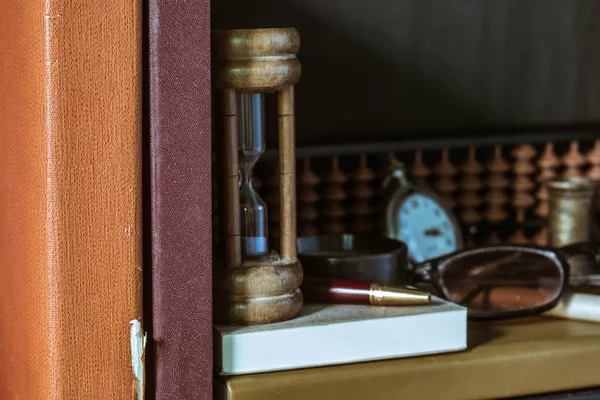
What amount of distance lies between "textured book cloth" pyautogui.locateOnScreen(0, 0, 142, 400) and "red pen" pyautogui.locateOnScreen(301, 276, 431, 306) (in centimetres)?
24

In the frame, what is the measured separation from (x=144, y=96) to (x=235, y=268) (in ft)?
0.64

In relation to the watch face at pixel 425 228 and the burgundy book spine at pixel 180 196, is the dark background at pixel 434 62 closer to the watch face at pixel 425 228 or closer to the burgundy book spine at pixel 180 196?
the watch face at pixel 425 228

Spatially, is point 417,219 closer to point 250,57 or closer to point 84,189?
point 250,57

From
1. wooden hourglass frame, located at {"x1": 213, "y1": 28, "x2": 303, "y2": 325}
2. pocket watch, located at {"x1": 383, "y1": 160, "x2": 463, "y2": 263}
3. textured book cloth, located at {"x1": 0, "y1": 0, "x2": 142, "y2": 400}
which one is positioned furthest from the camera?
pocket watch, located at {"x1": 383, "y1": 160, "x2": 463, "y2": 263}

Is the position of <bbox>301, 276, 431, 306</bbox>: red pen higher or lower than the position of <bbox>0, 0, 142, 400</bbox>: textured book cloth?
lower

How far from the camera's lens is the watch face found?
4.55 ft

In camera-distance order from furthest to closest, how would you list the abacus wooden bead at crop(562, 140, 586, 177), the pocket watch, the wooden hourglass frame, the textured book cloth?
the abacus wooden bead at crop(562, 140, 586, 177), the pocket watch, the wooden hourglass frame, the textured book cloth

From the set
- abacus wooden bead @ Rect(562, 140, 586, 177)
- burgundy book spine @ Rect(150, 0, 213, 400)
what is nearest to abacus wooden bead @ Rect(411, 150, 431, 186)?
abacus wooden bead @ Rect(562, 140, 586, 177)

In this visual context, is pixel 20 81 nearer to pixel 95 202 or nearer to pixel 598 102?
pixel 95 202

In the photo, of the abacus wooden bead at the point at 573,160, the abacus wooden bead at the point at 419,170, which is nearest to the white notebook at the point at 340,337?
the abacus wooden bead at the point at 419,170

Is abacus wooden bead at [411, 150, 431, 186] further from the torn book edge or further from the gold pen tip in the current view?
the torn book edge

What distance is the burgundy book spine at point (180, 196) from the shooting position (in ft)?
2.85

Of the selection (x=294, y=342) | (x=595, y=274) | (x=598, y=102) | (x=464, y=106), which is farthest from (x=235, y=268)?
(x=598, y=102)

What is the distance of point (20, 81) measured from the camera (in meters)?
0.91
